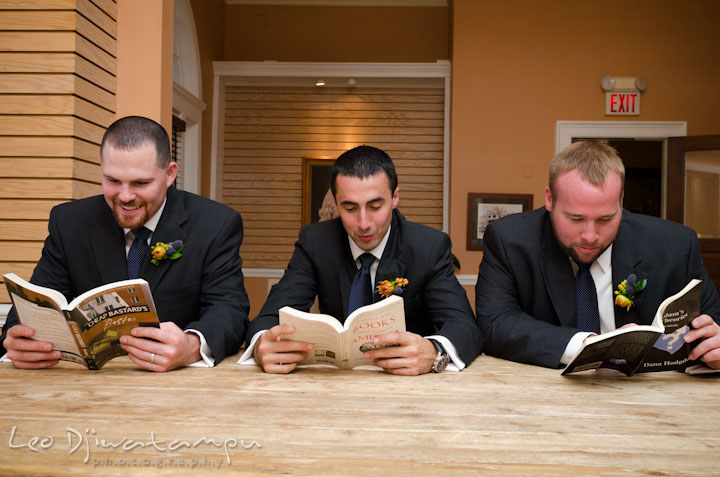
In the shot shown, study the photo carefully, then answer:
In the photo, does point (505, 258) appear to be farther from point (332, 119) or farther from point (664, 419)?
point (332, 119)

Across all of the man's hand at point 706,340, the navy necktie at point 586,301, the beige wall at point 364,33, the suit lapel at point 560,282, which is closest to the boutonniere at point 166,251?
the suit lapel at point 560,282

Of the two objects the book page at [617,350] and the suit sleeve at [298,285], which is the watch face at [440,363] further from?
the suit sleeve at [298,285]

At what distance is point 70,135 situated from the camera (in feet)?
10.2

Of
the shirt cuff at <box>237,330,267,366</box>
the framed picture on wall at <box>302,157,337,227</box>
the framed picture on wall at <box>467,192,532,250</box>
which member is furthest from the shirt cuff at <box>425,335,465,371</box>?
the framed picture on wall at <box>302,157,337,227</box>

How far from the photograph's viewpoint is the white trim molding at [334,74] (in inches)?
271

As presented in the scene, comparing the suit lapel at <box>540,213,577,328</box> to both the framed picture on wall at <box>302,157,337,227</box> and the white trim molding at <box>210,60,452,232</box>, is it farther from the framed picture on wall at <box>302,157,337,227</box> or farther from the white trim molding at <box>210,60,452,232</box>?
the framed picture on wall at <box>302,157,337,227</box>

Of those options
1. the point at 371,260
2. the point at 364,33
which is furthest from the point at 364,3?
the point at 371,260

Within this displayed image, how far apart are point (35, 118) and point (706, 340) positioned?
3.21m

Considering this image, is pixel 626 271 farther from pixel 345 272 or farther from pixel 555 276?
pixel 345 272

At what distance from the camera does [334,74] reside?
276 inches

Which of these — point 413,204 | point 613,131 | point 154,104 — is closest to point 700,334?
point 154,104

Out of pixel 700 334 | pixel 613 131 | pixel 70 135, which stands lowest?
pixel 700 334

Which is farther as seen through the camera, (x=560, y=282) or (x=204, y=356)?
(x=560, y=282)

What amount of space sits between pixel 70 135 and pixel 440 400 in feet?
8.41
